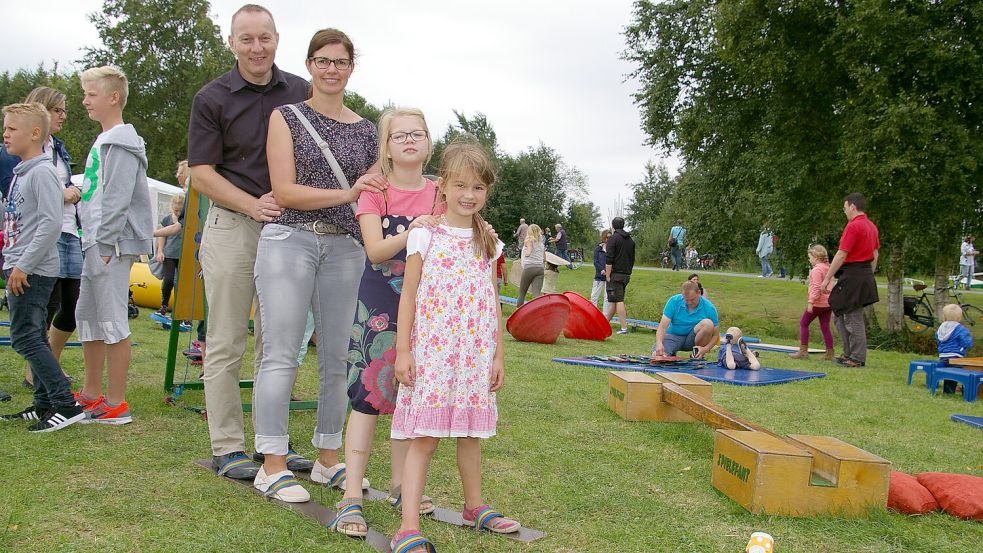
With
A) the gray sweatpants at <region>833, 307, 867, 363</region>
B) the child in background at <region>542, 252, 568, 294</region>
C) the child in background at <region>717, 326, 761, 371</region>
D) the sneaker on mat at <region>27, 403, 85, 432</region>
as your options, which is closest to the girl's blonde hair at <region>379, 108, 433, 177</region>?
the sneaker on mat at <region>27, 403, 85, 432</region>

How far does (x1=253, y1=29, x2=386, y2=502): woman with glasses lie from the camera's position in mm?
3607

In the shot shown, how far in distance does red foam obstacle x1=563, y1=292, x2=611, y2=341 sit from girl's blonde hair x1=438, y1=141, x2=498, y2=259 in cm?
907

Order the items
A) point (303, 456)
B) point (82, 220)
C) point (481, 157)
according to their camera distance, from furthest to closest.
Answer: point (82, 220), point (303, 456), point (481, 157)

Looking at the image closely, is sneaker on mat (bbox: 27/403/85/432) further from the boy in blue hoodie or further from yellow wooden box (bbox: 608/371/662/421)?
the boy in blue hoodie

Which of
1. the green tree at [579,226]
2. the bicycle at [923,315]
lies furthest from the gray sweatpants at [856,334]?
the green tree at [579,226]

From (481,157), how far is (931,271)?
20311 mm

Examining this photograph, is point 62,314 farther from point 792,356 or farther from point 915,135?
point 915,135

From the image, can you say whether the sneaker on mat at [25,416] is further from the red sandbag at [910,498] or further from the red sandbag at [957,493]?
the red sandbag at [957,493]

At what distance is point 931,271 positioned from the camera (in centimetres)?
2012

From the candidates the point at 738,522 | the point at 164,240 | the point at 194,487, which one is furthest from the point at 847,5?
the point at 194,487

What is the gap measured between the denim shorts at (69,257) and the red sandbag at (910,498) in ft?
16.3

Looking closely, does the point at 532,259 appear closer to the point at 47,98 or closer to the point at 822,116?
the point at 822,116

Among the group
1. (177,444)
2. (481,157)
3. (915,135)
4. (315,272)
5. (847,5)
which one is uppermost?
(847,5)

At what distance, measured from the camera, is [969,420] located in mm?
6367
